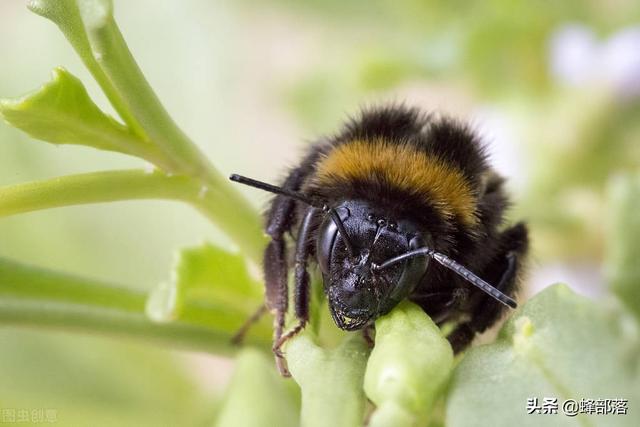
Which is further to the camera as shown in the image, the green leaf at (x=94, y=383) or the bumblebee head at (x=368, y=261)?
the green leaf at (x=94, y=383)

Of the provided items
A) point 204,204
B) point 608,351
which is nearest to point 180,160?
point 204,204

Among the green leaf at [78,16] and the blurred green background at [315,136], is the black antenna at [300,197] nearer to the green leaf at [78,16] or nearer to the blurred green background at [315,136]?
the green leaf at [78,16]

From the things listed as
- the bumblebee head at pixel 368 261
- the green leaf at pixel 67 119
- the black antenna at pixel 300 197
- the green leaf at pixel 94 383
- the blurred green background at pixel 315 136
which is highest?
the green leaf at pixel 67 119

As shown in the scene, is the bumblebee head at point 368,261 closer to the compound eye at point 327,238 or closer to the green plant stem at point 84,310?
the compound eye at point 327,238

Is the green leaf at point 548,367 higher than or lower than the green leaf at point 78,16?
lower

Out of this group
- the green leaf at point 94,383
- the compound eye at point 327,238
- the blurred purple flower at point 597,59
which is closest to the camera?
the compound eye at point 327,238

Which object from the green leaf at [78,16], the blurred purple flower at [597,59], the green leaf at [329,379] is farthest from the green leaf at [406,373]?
the blurred purple flower at [597,59]

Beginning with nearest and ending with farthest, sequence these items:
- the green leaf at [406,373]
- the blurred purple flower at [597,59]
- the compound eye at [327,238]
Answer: the green leaf at [406,373] → the compound eye at [327,238] → the blurred purple flower at [597,59]

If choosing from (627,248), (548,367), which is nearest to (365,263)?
(548,367)
